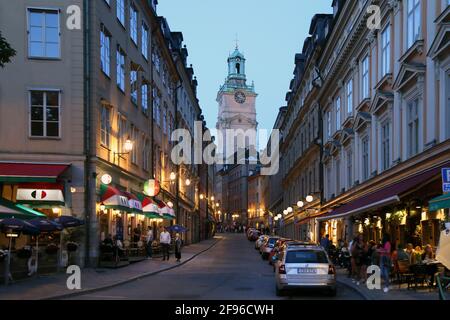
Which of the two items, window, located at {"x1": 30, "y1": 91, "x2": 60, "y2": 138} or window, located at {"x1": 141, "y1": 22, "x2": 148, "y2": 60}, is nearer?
window, located at {"x1": 30, "y1": 91, "x2": 60, "y2": 138}

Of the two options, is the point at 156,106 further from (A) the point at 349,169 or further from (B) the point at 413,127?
(B) the point at 413,127

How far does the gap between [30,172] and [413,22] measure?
1559 centimetres

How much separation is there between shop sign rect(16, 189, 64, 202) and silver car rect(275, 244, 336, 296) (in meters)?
11.1

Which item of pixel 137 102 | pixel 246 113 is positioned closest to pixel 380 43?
pixel 137 102

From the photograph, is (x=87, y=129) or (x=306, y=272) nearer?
(x=306, y=272)

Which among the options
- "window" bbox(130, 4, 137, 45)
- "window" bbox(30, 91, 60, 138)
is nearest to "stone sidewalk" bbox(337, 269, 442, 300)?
"window" bbox(30, 91, 60, 138)

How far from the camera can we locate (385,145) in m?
→ 25.9

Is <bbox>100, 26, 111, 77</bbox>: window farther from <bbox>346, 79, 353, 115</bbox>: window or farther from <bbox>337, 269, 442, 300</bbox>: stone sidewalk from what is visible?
<bbox>337, 269, 442, 300</bbox>: stone sidewalk

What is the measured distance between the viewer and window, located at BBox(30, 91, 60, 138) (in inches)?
982

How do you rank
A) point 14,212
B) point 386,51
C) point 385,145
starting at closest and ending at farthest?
point 14,212 < point 386,51 < point 385,145

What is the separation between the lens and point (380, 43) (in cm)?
2611

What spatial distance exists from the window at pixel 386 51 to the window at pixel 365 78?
326 centimetres

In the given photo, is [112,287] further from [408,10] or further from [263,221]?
[263,221]

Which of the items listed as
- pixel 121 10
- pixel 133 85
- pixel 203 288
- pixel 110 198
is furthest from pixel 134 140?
pixel 203 288
